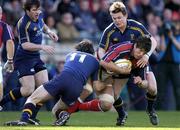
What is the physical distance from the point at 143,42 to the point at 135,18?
25.2 feet

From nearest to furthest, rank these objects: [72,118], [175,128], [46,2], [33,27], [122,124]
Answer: [175,128], [122,124], [33,27], [72,118], [46,2]

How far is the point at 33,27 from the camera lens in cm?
1644

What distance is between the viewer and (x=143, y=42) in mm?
14539

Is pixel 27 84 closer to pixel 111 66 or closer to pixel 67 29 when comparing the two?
pixel 111 66

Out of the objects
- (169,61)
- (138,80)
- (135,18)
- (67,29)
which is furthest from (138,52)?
(67,29)

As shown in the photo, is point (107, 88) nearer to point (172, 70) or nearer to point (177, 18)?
point (172, 70)

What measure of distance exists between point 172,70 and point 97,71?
23.4ft

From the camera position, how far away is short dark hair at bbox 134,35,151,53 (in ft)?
47.7

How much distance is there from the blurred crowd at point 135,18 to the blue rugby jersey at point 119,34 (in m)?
6.00

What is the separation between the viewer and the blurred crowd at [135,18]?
21.6 meters

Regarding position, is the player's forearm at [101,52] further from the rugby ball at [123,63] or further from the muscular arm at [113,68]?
the rugby ball at [123,63]

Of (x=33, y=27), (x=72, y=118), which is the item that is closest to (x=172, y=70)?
(x=72, y=118)

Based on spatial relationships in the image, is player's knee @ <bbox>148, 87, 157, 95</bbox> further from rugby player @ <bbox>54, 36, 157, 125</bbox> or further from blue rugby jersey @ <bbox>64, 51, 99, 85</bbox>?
blue rugby jersey @ <bbox>64, 51, 99, 85</bbox>

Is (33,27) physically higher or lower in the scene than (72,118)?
higher
